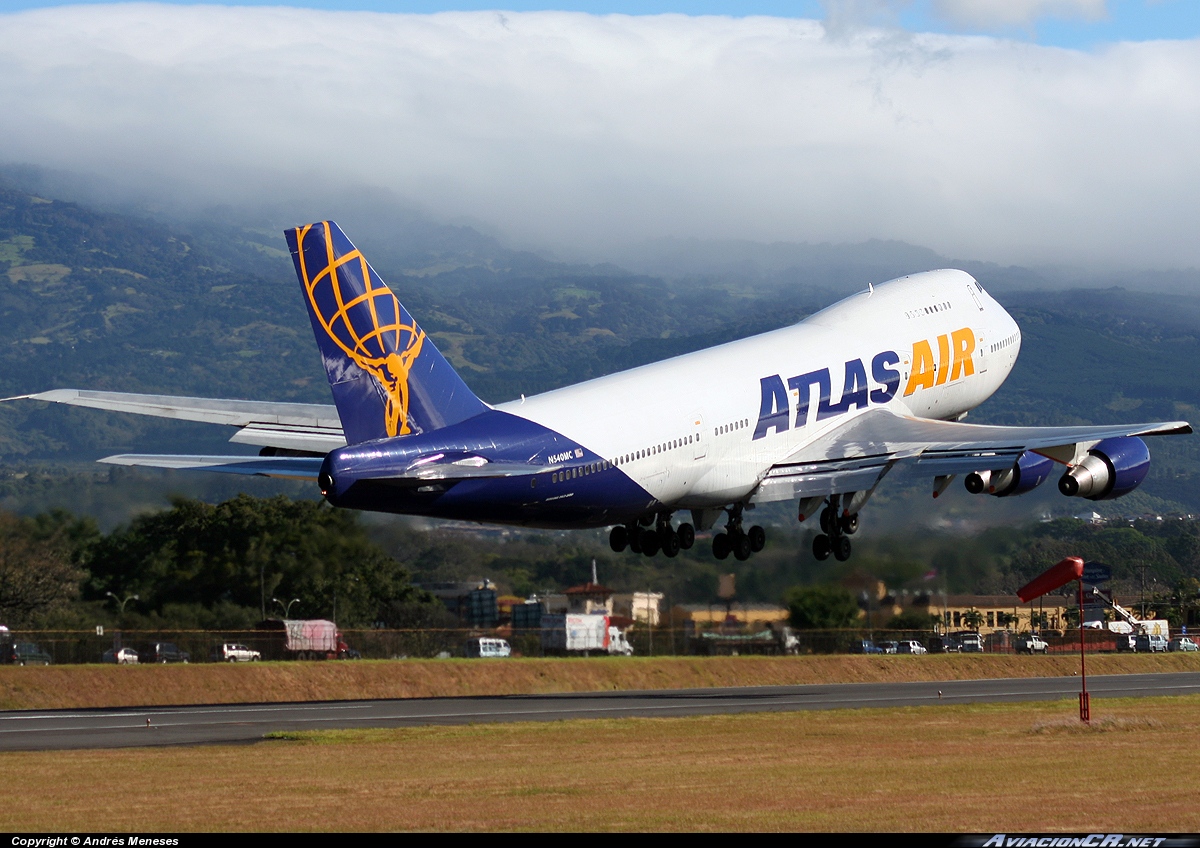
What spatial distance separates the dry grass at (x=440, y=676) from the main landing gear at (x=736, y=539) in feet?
101

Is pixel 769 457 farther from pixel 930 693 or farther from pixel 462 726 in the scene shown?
pixel 930 693

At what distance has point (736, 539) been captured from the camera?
153 ft

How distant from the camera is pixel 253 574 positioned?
89562 mm

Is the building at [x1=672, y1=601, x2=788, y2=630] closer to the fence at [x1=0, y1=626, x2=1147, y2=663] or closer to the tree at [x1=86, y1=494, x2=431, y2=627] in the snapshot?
the fence at [x1=0, y1=626, x2=1147, y2=663]

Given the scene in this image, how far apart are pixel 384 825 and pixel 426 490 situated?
25.3 ft

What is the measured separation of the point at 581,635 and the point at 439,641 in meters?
9.07

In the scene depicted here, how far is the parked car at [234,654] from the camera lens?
83250 millimetres

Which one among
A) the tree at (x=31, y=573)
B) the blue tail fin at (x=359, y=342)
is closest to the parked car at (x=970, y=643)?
the tree at (x=31, y=573)

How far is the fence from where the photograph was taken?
77562 millimetres

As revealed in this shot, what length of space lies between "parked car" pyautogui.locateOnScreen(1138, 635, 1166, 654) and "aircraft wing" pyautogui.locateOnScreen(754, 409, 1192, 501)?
202ft

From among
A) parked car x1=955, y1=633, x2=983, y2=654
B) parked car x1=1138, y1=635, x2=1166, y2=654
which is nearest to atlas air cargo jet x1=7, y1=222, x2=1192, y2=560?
parked car x1=955, y1=633, x2=983, y2=654

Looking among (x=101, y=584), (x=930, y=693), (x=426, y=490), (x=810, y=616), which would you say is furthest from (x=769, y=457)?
(x=101, y=584)

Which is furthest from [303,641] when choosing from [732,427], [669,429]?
[669,429]

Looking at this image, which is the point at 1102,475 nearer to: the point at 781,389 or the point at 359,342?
the point at 781,389
